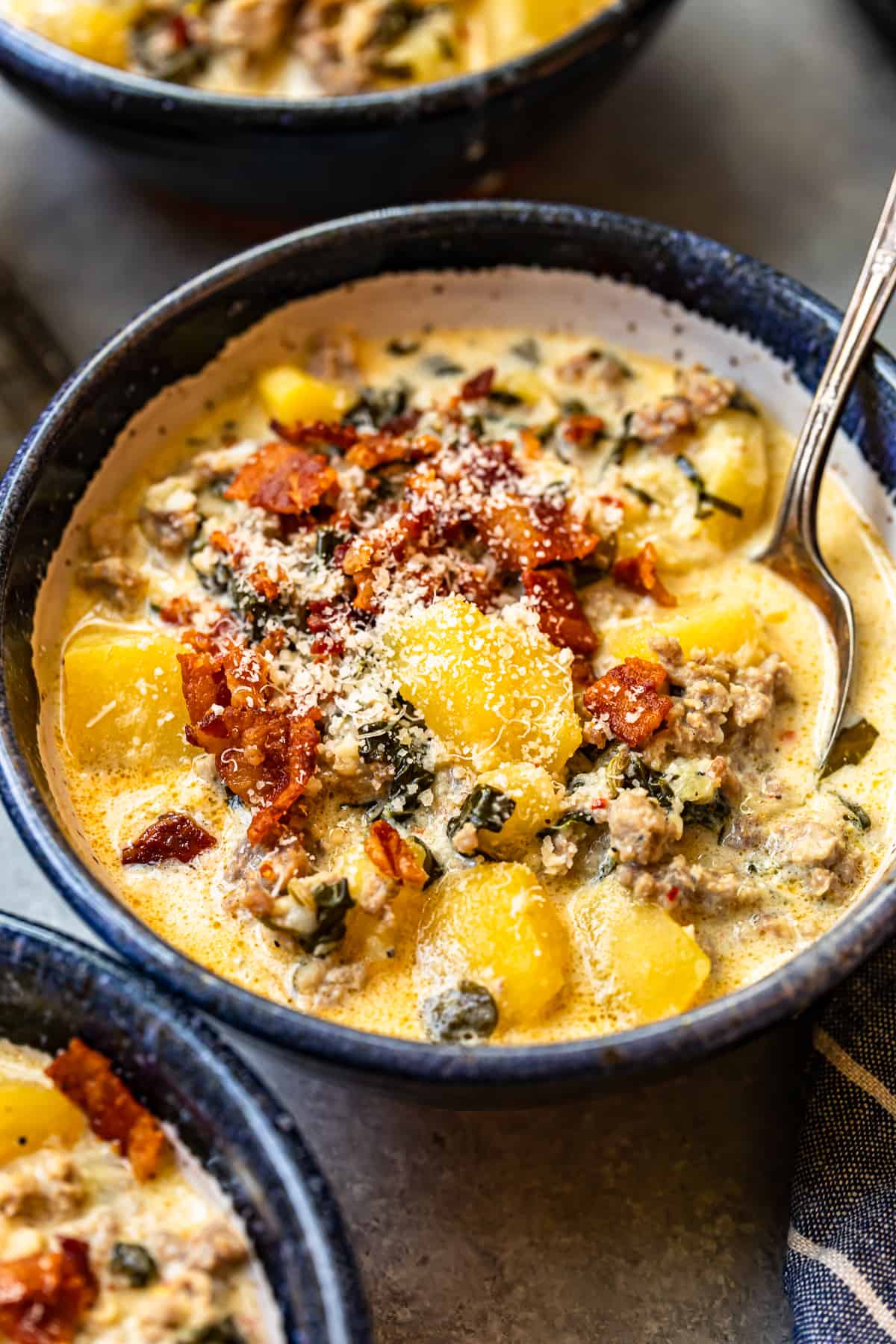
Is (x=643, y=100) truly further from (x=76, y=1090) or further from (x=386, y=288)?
(x=76, y=1090)

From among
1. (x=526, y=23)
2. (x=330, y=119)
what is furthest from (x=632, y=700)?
(x=526, y=23)

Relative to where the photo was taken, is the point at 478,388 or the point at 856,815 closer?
the point at 856,815

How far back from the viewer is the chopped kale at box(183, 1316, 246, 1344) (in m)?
2.11

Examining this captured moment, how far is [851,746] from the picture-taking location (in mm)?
2705

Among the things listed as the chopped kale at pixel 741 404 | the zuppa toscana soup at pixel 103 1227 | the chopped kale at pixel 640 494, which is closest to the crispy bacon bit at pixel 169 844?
the zuppa toscana soup at pixel 103 1227

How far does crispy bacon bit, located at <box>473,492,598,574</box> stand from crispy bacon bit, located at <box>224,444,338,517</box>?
0.30m

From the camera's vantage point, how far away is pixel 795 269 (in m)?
3.85

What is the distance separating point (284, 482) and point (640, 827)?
0.98 metres

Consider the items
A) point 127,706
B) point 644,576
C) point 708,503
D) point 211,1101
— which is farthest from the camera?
point 708,503

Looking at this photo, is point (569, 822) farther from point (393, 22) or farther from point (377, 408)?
point (393, 22)

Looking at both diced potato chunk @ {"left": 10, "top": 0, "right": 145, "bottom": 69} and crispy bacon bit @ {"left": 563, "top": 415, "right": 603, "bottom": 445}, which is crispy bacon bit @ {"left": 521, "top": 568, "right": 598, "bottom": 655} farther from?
diced potato chunk @ {"left": 10, "top": 0, "right": 145, "bottom": 69}

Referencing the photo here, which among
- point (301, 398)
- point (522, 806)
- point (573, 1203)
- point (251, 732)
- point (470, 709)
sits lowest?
point (573, 1203)

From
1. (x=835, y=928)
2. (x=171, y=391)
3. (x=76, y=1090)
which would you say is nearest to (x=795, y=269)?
(x=171, y=391)

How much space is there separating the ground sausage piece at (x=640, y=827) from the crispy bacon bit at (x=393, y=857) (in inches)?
12.7
